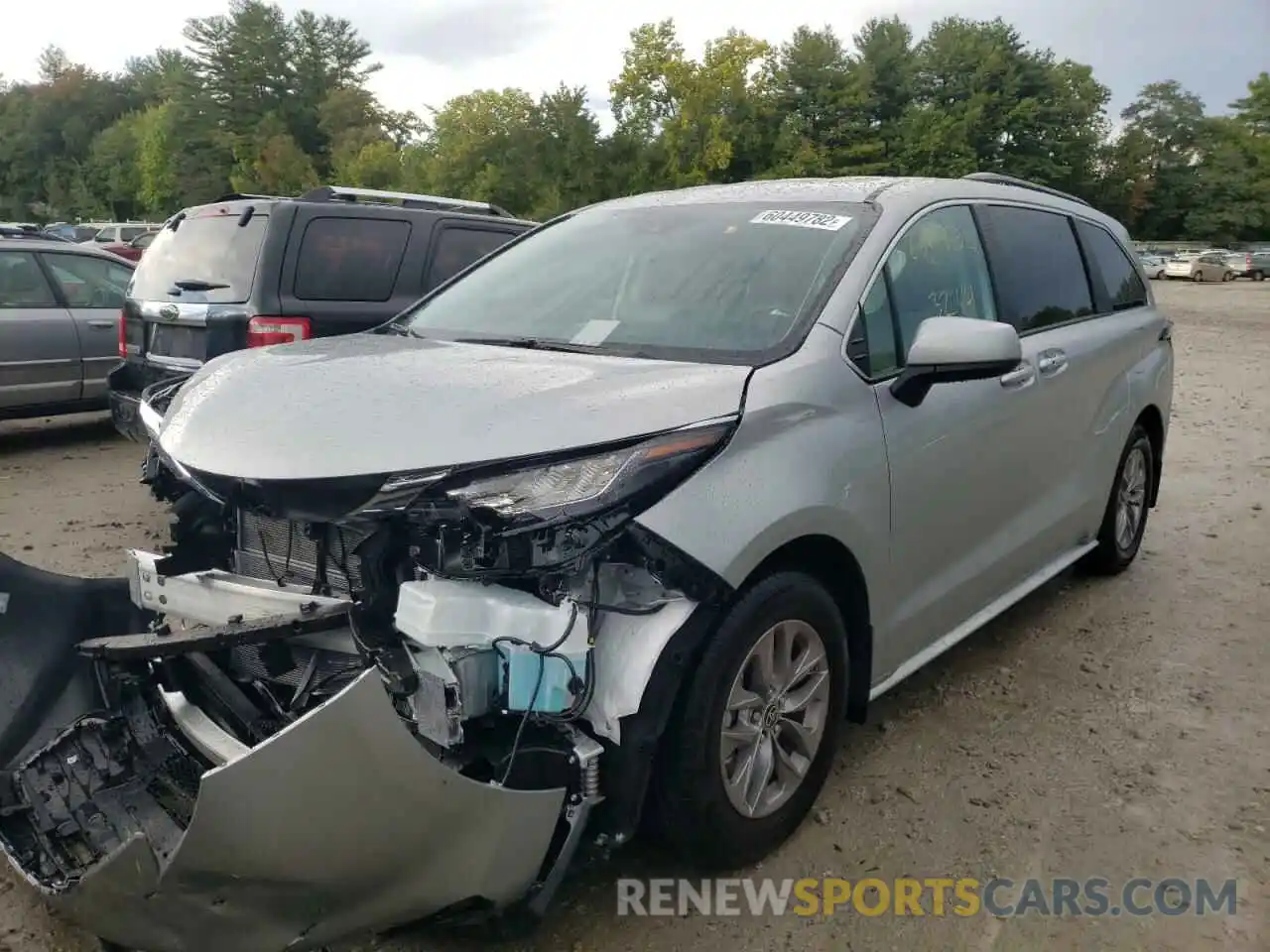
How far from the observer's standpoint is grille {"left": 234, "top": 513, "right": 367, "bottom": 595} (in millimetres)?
2398

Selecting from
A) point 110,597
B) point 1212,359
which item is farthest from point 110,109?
point 110,597

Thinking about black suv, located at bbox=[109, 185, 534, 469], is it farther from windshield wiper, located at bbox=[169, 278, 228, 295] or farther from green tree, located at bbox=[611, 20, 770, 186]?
green tree, located at bbox=[611, 20, 770, 186]

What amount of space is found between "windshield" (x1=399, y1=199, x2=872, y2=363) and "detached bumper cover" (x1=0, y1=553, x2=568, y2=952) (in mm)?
1265

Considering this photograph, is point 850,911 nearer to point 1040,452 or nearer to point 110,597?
point 1040,452

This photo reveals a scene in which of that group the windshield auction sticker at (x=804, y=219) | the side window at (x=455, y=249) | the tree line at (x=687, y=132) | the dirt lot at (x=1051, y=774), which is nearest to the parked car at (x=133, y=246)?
the side window at (x=455, y=249)

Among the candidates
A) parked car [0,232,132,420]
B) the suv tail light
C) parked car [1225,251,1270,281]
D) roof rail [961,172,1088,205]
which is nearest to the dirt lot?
the suv tail light

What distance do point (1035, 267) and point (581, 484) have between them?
2692mm

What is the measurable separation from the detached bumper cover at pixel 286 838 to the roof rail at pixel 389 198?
197 inches

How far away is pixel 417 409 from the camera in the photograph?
234cm

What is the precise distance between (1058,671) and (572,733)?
2569mm

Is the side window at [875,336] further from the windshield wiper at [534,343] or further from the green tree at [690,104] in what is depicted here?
the green tree at [690,104]

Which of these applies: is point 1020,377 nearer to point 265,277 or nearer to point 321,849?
point 321,849

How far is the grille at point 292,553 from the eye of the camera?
7.87ft

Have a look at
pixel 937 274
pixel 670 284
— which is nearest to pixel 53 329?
pixel 670 284
